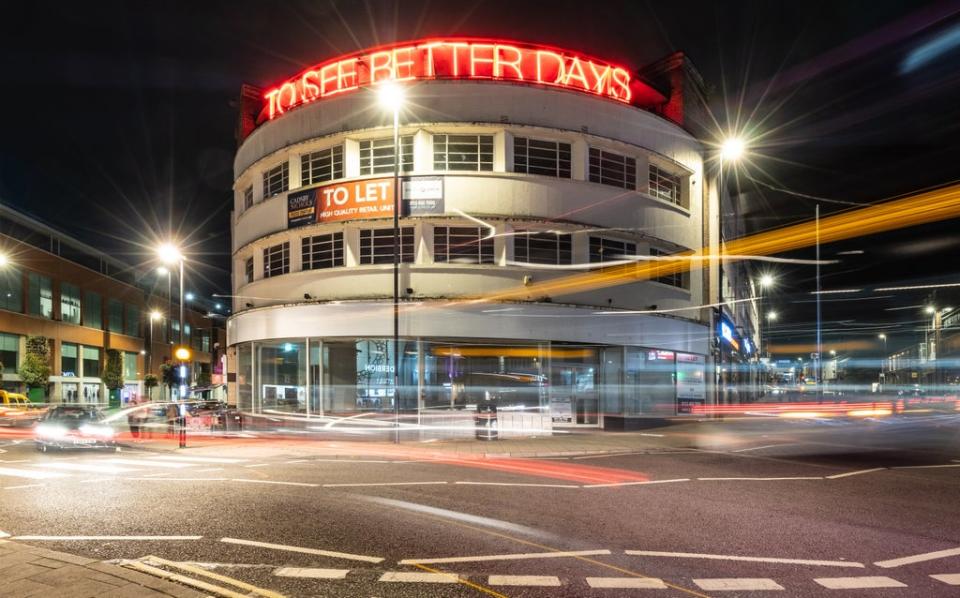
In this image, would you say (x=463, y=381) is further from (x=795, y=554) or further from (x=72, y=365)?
(x=72, y=365)

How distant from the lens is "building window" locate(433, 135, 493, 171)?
24.7 m

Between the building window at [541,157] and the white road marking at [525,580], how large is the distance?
20.2 meters

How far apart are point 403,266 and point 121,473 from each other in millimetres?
12795

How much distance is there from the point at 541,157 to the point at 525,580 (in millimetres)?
21053

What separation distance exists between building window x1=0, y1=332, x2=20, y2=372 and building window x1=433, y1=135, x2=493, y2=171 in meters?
46.3

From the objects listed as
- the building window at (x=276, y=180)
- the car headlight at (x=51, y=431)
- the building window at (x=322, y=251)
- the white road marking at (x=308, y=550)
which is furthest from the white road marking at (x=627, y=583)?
the building window at (x=276, y=180)

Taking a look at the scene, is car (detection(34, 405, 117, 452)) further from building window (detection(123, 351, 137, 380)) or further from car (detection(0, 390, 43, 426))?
building window (detection(123, 351, 137, 380))

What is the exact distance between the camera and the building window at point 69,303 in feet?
196

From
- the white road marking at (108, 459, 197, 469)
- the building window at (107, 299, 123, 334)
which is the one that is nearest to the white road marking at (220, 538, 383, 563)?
the white road marking at (108, 459, 197, 469)

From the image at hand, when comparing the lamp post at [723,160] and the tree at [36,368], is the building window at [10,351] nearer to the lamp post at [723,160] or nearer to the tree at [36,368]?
the tree at [36,368]

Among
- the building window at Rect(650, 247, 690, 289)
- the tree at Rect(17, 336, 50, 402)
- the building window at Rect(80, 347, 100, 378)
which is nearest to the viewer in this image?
the building window at Rect(650, 247, 690, 289)

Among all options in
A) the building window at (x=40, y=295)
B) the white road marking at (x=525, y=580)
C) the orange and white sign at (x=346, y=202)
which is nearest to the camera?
the white road marking at (x=525, y=580)

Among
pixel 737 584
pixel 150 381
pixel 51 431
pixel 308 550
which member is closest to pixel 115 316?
pixel 150 381

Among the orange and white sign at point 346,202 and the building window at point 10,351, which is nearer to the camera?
the orange and white sign at point 346,202
